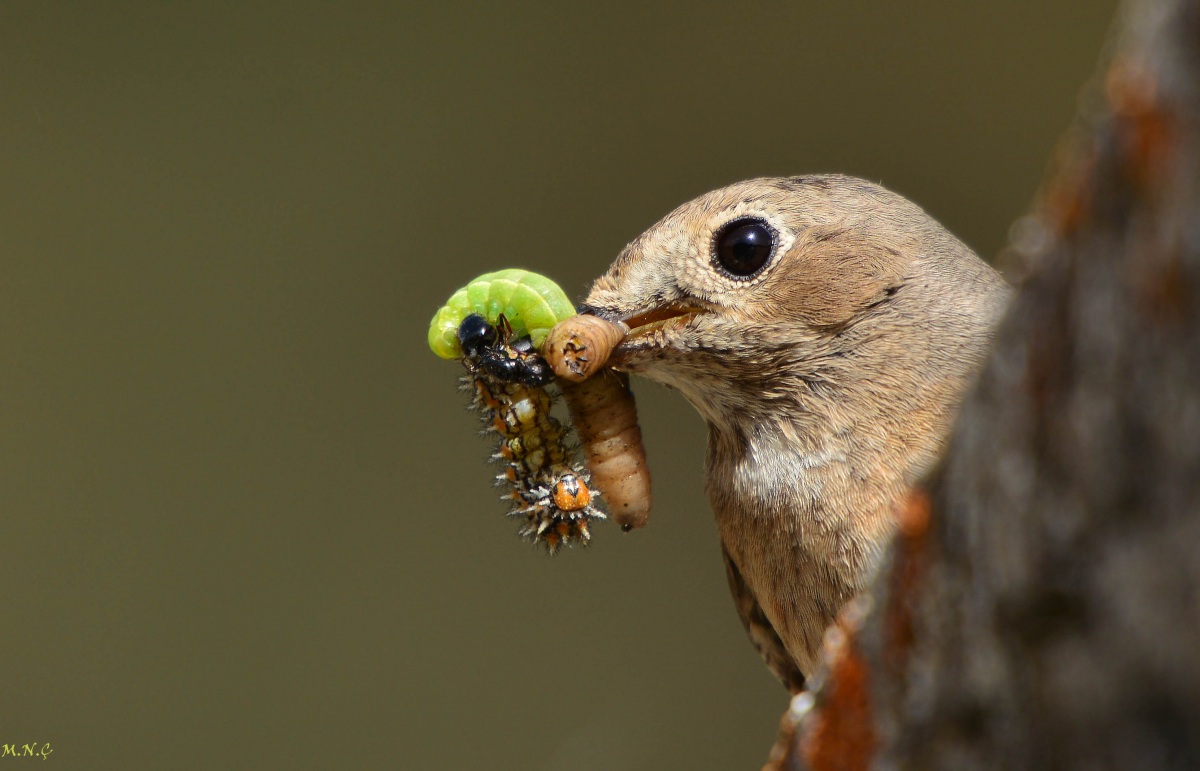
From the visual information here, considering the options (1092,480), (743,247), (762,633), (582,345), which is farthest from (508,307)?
(1092,480)

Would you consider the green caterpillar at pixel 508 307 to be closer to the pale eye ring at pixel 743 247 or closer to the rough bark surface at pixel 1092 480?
the pale eye ring at pixel 743 247

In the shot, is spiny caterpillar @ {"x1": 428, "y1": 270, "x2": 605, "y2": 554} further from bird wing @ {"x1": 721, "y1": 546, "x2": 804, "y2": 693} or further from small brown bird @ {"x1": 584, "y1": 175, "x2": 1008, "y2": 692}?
bird wing @ {"x1": 721, "y1": 546, "x2": 804, "y2": 693}

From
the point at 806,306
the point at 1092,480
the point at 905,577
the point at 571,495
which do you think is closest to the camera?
the point at 1092,480

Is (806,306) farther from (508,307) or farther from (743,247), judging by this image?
(508,307)

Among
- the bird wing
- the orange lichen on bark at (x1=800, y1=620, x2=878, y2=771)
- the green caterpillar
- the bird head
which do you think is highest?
the green caterpillar

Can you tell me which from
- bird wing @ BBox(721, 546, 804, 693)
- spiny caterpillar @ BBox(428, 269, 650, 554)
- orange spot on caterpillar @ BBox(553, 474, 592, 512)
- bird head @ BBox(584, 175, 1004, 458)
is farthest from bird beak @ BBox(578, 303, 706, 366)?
bird wing @ BBox(721, 546, 804, 693)

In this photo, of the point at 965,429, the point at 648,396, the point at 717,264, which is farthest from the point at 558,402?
the point at 648,396

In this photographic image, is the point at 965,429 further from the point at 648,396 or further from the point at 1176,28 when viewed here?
the point at 648,396
